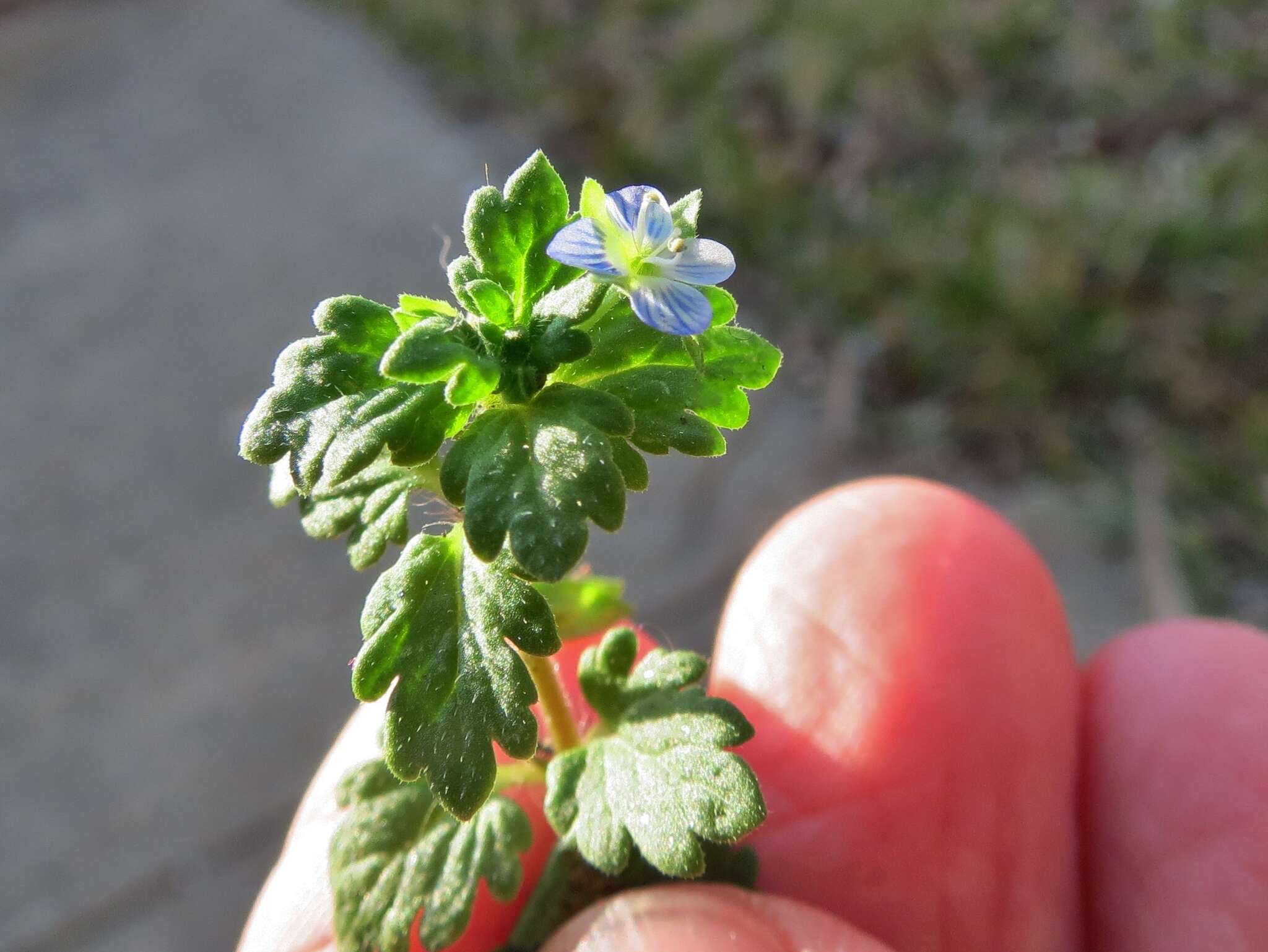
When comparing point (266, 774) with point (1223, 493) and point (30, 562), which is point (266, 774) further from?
point (1223, 493)

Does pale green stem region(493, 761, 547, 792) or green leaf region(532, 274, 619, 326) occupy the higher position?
green leaf region(532, 274, 619, 326)

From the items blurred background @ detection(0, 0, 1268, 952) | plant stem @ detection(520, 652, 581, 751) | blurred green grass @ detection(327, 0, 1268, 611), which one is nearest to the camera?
plant stem @ detection(520, 652, 581, 751)

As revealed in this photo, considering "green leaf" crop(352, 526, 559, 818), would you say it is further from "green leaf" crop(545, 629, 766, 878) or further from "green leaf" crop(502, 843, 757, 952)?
"green leaf" crop(502, 843, 757, 952)

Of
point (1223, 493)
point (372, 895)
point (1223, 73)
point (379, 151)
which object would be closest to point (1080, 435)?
point (1223, 493)

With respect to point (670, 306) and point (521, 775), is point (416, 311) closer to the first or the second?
point (670, 306)

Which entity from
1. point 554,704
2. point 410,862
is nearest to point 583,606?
point 554,704

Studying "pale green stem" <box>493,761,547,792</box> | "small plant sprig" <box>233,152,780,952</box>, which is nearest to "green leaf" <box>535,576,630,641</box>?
"small plant sprig" <box>233,152,780,952</box>

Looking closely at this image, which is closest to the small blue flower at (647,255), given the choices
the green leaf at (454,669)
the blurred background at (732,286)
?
the green leaf at (454,669)
